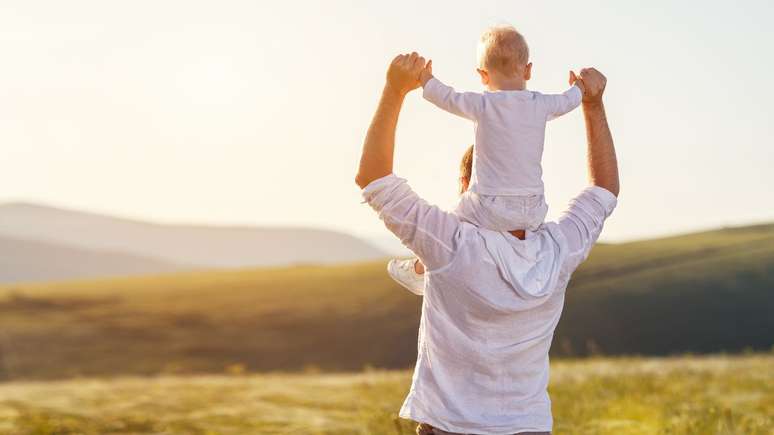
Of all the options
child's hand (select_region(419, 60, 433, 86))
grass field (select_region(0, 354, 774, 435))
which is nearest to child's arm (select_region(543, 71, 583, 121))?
child's hand (select_region(419, 60, 433, 86))

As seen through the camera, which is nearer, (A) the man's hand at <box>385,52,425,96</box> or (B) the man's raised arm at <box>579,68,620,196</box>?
(A) the man's hand at <box>385,52,425,96</box>

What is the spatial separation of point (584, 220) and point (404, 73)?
89 cm

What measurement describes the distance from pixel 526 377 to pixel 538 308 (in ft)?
0.80

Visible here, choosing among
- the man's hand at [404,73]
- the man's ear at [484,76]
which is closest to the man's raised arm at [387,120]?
the man's hand at [404,73]

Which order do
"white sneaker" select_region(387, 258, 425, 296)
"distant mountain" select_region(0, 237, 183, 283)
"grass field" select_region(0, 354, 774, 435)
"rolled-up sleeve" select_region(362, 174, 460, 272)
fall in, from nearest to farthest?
"rolled-up sleeve" select_region(362, 174, 460, 272)
"white sneaker" select_region(387, 258, 425, 296)
"grass field" select_region(0, 354, 774, 435)
"distant mountain" select_region(0, 237, 183, 283)

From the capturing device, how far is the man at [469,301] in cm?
302

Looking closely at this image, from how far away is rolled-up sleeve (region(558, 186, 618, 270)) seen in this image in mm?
3311

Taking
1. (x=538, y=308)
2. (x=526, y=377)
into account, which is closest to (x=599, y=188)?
(x=538, y=308)

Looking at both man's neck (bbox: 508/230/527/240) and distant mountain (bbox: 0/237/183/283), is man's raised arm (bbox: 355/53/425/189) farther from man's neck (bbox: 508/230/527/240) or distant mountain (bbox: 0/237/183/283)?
distant mountain (bbox: 0/237/183/283)

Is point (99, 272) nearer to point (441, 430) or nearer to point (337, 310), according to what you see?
point (337, 310)

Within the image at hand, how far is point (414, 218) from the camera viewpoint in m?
2.99

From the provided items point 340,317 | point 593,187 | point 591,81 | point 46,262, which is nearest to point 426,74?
point 591,81

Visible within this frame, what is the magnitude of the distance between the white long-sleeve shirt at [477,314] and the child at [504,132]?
9 cm

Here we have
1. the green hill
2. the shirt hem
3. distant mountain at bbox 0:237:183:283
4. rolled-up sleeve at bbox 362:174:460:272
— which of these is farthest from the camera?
distant mountain at bbox 0:237:183:283
